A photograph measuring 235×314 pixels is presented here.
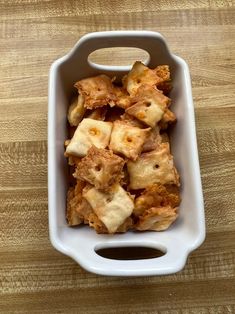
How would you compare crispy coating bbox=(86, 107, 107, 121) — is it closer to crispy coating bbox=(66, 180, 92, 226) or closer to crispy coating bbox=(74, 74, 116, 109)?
crispy coating bbox=(74, 74, 116, 109)

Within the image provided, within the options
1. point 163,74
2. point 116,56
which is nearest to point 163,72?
point 163,74

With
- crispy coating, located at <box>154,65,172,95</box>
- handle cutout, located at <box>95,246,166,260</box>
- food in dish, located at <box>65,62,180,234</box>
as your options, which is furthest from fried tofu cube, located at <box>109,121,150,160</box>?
handle cutout, located at <box>95,246,166,260</box>

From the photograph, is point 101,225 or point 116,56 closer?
point 101,225

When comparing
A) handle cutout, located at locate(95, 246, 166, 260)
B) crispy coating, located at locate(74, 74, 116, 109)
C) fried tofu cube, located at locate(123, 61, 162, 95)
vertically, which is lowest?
handle cutout, located at locate(95, 246, 166, 260)

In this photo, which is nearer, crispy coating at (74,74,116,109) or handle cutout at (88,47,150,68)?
crispy coating at (74,74,116,109)

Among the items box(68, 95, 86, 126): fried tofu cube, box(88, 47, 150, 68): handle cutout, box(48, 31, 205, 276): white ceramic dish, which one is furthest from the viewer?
box(88, 47, 150, 68): handle cutout

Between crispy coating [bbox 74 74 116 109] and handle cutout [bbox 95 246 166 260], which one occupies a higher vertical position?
crispy coating [bbox 74 74 116 109]

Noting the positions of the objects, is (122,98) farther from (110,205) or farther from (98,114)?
(110,205)

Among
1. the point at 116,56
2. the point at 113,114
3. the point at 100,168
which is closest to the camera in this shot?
the point at 100,168
